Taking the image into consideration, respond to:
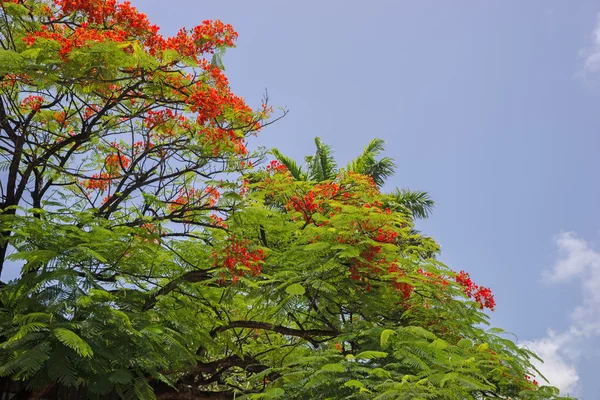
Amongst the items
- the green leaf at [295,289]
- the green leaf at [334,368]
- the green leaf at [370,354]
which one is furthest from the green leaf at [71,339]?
the green leaf at [370,354]

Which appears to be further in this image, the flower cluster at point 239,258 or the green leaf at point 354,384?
the flower cluster at point 239,258

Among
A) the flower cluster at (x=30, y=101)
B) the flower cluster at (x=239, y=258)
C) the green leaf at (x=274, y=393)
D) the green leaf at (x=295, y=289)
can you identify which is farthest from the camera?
the flower cluster at (x=30, y=101)

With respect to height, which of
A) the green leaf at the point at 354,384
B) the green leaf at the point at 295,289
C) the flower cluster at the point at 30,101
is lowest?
the green leaf at the point at 354,384

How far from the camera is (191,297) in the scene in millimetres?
8258

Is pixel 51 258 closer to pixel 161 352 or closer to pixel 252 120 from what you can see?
pixel 161 352

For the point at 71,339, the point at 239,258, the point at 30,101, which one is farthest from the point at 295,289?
the point at 30,101

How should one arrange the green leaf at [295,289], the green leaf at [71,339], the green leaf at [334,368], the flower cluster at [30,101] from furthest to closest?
the flower cluster at [30,101] < the green leaf at [295,289] < the green leaf at [334,368] < the green leaf at [71,339]

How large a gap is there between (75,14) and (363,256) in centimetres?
464

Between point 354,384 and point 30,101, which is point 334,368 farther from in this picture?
point 30,101

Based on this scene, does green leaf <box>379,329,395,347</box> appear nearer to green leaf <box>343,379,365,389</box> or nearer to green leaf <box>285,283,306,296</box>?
green leaf <box>343,379,365,389</box>

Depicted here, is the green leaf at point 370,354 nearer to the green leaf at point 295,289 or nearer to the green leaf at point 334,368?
the green leaf at point 334,368

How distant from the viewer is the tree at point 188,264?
6316mm

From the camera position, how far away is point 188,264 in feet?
27.3

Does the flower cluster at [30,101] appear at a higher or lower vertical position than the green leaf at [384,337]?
higher
